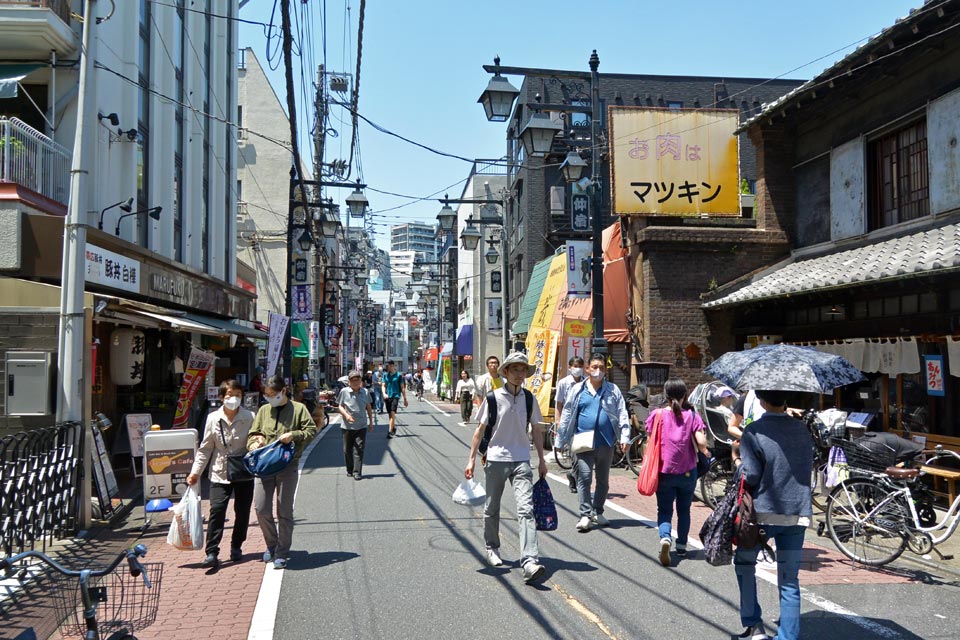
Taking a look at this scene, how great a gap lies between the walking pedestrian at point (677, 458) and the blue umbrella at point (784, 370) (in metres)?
1.33

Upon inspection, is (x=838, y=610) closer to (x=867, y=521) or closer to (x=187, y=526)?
(x=867, y=521)

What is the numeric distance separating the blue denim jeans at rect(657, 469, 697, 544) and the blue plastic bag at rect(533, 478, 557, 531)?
3.63ft

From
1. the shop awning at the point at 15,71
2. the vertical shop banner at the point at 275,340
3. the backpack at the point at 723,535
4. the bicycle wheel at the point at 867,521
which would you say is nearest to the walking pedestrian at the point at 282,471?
the backpack at the point at 723,535

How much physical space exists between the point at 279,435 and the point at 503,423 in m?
2.02

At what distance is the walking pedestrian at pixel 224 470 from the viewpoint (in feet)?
23.3

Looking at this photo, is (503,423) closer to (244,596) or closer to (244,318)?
(244,596)

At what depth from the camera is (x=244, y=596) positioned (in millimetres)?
6180

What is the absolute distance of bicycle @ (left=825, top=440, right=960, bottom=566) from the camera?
23.4 ft

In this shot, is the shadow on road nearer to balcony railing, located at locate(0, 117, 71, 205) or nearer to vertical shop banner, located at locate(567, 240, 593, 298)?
Answer: balcony railing, located at locate(0, 117, 71, 205)

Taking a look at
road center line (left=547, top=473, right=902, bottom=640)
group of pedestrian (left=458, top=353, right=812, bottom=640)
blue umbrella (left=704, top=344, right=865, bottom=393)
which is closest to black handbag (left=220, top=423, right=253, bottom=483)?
group of pedestrian (left=458, top=353, right=812, bottom=640)

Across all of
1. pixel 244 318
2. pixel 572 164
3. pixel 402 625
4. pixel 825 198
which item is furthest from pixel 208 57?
pixel 402 625

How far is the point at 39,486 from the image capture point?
305 inches

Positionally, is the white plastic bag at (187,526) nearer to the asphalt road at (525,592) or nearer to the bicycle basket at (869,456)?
the asphalt road at (525,592)

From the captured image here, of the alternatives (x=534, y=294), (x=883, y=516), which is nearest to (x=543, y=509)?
(x=883, y=516)
